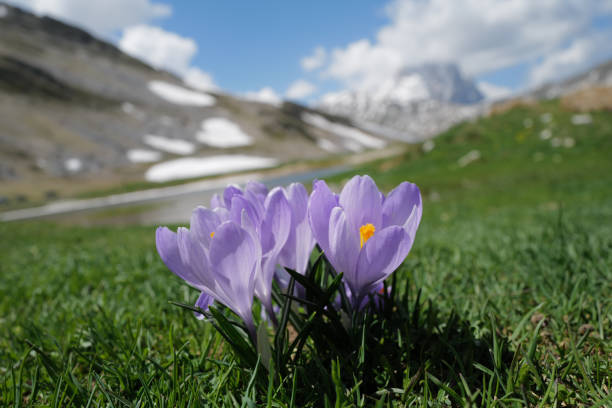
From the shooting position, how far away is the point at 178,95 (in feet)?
297

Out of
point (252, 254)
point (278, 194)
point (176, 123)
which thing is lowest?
point (252, 254)

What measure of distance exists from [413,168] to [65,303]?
17210 mm

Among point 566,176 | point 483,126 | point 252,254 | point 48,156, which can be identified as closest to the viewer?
point 252,254

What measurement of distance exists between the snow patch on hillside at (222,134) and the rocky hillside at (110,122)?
0.24 metres

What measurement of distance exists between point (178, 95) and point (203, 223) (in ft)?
324

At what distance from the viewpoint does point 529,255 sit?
2.53 metres

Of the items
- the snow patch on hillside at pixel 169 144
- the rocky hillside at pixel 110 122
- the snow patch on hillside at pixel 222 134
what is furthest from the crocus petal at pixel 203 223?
the snow patch on hillside at pixel 222 134

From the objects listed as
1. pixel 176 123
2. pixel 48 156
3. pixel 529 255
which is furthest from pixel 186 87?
pixel 529 255

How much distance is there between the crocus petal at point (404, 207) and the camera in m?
1.02

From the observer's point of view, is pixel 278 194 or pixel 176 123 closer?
pixel 278 194

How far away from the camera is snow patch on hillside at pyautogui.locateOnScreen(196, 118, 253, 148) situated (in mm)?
77887

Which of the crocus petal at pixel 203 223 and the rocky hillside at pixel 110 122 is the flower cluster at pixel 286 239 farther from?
the rocky hillside at pixel 110 122

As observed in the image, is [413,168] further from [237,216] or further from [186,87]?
[186,87]

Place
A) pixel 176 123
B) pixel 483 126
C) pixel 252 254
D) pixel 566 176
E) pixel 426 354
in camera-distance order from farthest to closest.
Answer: pixel 176 123
pixel 483 126
pixel 566 176
pixel 426 354
pixel 252 254
